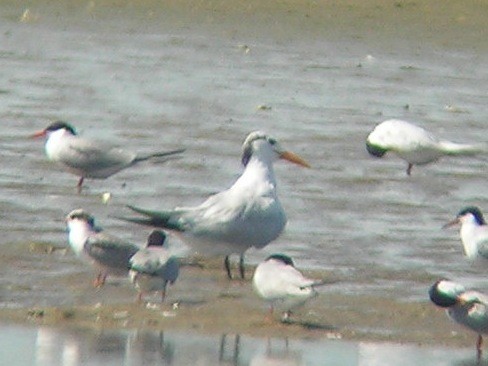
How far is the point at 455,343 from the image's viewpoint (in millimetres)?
10000

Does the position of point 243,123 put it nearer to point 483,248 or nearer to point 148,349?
point 483,248

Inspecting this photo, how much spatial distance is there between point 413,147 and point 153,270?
531 cm

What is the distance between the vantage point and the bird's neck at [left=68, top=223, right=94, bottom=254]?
11.0 meters

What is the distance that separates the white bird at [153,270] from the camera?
10.2m

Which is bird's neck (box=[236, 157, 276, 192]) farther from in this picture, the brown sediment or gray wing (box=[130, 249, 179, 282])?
gray wing (box=[130, 249, 179, 282])

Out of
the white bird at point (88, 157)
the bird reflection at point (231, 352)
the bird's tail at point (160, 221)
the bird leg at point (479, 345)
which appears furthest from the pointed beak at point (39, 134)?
the bird leg at point (479, 345)

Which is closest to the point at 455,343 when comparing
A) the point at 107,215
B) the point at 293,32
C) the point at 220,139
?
the point at 107,215

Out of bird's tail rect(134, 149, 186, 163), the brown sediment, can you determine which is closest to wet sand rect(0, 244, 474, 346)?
the brown sediment

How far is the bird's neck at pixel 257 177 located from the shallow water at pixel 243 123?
1.72ft

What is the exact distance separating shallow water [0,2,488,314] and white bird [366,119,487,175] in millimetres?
157

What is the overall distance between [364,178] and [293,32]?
29.2 ft

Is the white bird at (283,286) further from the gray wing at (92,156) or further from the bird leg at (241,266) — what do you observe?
the gray wing at (92,156)

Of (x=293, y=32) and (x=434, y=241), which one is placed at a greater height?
(x=293, y=32)

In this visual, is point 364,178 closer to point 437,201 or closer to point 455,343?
point 437,201
